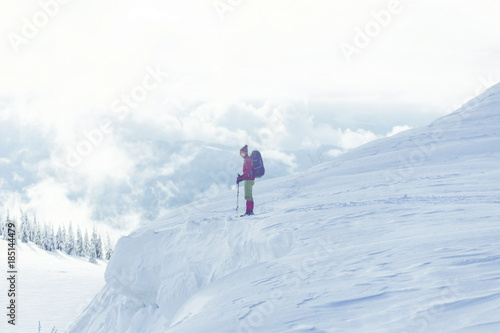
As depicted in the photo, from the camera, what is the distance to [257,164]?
11.6 metres

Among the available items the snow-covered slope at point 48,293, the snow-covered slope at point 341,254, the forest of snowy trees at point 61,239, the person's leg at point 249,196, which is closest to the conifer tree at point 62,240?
the forest of snowy trees at point 61,239

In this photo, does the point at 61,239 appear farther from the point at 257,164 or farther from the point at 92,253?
the point at 257,164

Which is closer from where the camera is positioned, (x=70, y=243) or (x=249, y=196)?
(x=249, y=196)

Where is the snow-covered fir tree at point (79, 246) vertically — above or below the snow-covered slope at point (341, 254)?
below

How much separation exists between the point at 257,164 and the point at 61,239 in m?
82.3

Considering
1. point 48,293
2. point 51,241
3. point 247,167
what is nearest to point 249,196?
point 247,167

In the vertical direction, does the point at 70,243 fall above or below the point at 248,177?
below

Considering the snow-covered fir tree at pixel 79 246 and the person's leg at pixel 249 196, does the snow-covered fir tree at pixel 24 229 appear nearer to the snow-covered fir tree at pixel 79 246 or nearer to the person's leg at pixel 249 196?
the snow-covered fir tree at pixel 79 246

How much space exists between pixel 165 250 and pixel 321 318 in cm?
711

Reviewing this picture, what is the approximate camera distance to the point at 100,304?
1399 cm

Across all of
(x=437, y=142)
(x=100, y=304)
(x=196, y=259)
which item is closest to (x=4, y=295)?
(x=100, y=304)

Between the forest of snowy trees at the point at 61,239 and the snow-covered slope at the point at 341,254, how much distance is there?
70.9 metres

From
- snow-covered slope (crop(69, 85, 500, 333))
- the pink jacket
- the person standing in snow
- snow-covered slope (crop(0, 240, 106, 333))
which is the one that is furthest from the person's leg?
snow-covered slope (crop(0, 240, 106, 333))

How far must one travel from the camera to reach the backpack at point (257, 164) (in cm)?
1155
